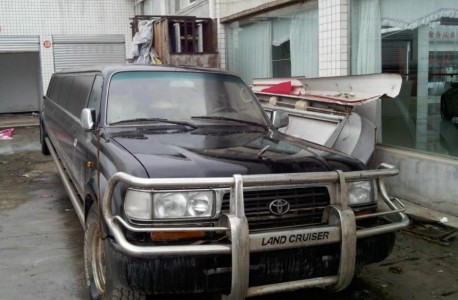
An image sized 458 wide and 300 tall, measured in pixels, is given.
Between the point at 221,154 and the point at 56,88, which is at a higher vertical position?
the point at 56,88

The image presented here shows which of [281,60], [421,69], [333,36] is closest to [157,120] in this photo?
[421,69]

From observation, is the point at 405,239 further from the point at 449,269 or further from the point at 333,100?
the point at 333,100

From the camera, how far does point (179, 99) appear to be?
4.35 meters

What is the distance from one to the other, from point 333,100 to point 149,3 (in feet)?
44.9

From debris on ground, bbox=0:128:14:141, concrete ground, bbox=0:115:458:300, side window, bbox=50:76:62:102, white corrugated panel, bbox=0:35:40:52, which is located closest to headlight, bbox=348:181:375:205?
concrete ground, bbox=0:115:458:300

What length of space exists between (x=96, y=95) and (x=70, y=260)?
161cm

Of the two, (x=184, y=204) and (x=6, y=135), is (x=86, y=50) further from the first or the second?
(x=184, y=204)

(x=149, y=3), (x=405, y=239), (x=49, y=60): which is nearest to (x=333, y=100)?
(x=405, y=239)

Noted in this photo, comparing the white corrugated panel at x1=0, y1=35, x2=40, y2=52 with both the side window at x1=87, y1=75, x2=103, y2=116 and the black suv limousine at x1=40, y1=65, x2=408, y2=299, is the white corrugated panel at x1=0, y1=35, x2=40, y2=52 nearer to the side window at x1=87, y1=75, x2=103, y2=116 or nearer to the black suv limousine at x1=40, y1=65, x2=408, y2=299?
the side window at x1=87, y1=75, x2=103, y2=116

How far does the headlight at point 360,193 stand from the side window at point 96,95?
2.19 m

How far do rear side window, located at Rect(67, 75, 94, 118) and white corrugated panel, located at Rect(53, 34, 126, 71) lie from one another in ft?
42.9

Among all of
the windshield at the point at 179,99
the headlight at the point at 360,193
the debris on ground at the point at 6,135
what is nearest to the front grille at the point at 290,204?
the headlight at the point at 360,193

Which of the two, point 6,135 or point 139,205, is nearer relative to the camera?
point 139,205

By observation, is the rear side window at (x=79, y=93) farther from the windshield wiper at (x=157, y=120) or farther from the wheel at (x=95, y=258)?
the wheel at (x=95, y=258)
